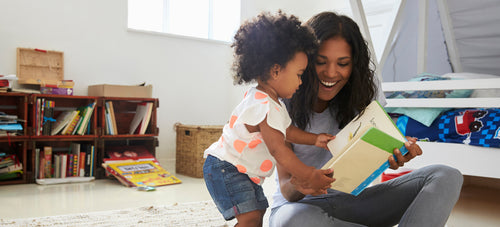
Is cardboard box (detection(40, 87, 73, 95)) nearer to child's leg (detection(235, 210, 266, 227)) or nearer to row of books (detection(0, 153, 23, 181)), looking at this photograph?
row of books (detection(0, 153, 23, 181))

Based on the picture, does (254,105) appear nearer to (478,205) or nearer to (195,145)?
(478,205)

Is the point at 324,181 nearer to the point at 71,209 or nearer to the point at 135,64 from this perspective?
the point at 71,209

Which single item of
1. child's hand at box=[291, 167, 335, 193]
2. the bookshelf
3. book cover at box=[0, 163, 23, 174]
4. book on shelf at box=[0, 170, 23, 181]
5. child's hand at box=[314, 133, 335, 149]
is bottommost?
book on shelf at box=[0, 170, 23, 181]

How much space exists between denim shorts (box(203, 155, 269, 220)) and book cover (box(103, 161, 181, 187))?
1776 mm

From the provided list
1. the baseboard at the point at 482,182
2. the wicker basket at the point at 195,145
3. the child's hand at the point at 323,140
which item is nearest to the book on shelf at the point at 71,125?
the wicker basket at the point at 195,145

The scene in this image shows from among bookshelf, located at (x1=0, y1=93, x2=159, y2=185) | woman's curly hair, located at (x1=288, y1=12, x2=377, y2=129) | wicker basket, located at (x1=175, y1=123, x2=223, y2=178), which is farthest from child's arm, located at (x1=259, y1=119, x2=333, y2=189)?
bookshelf, located at (x1=0, y1=93, x2=159, y2=185)

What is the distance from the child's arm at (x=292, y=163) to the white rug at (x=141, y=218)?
0.99 metres

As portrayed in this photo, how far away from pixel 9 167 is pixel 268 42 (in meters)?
2.51

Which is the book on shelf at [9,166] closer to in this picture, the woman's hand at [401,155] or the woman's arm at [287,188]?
the woman's arm at [287,188]

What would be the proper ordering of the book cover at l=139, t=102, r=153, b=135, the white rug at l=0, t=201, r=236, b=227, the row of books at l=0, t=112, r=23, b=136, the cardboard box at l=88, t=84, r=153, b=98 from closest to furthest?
the white rug at l=0, t=201, r=236, b=227, the row of books at l=0, t=112, r=23, b=136, the cardboard box at l=88, t=84, r=153, b=98, the book cover at l=139, t=102, r=153, b=135

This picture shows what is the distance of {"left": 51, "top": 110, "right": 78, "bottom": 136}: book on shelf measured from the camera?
2948 mm

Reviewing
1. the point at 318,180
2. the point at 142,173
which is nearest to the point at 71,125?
the point at 142,173

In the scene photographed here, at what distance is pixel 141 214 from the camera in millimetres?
1989

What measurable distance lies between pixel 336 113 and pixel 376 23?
1.94 meters
